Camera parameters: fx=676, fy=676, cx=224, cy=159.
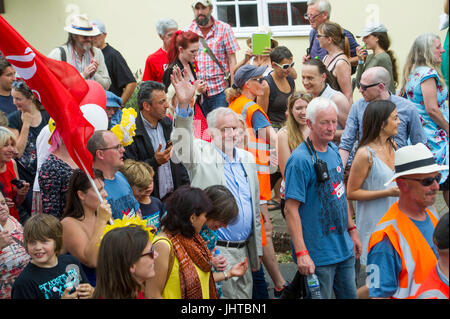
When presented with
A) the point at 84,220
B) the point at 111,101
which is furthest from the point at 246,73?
the point at 84,220

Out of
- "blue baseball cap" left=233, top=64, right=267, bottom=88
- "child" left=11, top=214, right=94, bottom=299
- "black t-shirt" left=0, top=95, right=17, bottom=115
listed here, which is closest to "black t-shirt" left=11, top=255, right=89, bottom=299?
"child" left=11, top=214, right=94, bottom=299

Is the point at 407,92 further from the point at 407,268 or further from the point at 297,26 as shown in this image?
the point at 297,26

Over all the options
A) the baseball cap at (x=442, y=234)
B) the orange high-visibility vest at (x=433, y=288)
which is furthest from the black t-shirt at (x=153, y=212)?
the baseball cap at (x=442, y=234)

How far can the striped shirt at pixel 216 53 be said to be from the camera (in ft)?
29.7

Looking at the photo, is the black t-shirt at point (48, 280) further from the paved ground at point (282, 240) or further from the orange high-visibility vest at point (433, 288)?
the paved ground at point (282, 240)

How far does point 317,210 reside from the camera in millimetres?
4961

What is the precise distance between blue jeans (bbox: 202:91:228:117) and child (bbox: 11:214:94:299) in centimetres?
498

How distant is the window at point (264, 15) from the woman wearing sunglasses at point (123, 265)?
8.18 m

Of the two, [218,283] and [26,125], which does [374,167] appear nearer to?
[218,283]

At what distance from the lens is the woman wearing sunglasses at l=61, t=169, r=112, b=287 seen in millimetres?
4355

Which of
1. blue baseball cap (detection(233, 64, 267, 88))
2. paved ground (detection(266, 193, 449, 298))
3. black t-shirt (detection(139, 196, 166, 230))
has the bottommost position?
paved ground (detection(266, 193, 449, 298))

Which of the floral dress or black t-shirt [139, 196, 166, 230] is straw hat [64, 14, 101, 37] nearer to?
black t-shirt [139, 196, 166, 230]

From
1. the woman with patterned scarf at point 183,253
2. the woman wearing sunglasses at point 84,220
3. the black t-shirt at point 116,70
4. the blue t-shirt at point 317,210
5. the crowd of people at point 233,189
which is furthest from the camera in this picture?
the black t-shirt at point 116,70
